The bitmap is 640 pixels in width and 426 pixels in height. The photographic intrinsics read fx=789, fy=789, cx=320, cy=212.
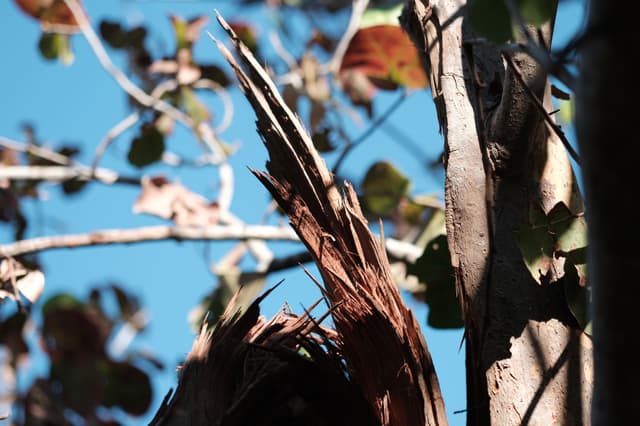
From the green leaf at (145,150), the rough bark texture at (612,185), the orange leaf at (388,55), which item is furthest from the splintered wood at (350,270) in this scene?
the green leaf at (145,150)

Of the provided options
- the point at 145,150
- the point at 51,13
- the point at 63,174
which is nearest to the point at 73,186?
the point at 63,174

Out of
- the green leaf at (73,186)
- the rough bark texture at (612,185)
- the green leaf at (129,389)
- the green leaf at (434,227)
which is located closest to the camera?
the rough bark texture at (612,185)

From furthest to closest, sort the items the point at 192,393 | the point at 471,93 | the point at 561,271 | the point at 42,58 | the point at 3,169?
the point at 42,58, the point at 3,169, the point at 471,93, the point at 561,271, the point at 192,393

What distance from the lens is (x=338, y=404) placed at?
1.23m

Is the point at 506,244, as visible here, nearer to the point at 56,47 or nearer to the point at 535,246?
the point at 535,246

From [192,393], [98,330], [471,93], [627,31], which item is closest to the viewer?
[627,31]

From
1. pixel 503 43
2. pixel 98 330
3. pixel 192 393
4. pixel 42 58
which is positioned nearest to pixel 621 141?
pixel 503 43

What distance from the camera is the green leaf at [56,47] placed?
3615 mm

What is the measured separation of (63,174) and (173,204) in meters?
0.52

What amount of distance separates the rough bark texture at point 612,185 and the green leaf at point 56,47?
132 inches

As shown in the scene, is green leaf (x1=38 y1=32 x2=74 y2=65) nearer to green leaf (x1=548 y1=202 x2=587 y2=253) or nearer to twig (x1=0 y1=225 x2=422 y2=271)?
twig (x1=0 y1=225 x2=422 y2=271)

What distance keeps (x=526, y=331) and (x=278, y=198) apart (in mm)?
458

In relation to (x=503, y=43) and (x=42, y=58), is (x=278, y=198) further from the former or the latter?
(x=42, y=58)

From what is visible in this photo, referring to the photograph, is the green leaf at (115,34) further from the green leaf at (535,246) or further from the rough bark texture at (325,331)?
the green leaf at (535,246)
